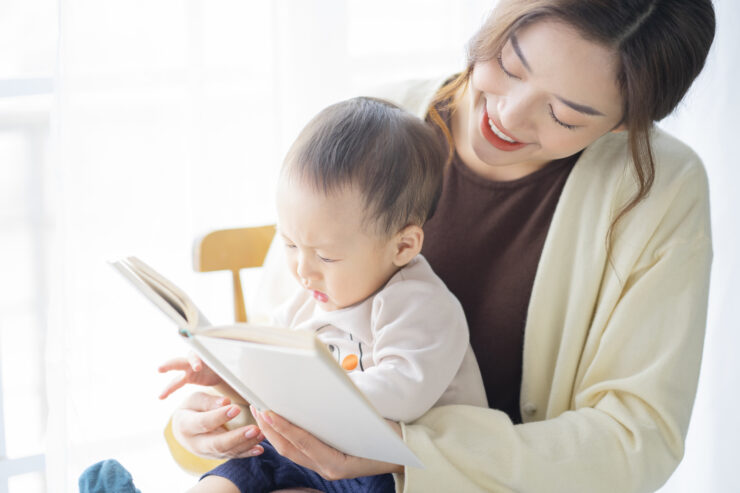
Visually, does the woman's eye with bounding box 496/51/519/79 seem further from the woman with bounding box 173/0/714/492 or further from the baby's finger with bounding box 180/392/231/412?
the baby's finger with bounding box 180/392/231/412

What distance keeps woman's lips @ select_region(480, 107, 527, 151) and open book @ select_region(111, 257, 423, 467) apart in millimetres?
524

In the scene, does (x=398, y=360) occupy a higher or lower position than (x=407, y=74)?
lower

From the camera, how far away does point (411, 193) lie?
3.95 ft

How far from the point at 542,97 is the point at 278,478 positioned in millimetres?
732

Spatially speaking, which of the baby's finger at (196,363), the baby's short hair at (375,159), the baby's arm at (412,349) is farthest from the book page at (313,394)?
the baby's short hair at (375,159)

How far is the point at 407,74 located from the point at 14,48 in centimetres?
102

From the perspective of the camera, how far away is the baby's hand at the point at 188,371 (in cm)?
121

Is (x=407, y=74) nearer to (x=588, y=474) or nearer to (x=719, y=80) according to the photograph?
(x=719, y=80)

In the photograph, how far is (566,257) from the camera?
130 cm

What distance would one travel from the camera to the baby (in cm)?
114

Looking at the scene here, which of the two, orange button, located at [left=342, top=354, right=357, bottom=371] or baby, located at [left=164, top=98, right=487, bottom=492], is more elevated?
baby, located at [left=164, top=98, right=487, bottom=492]

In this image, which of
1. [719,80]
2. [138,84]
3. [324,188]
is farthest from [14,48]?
[719,80]

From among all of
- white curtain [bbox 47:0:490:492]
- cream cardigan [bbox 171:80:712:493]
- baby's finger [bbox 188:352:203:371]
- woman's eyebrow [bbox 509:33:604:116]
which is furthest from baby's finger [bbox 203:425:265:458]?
woman's eyebrow [bbox 509:33:604:116]

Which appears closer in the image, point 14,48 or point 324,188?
point 324,188
